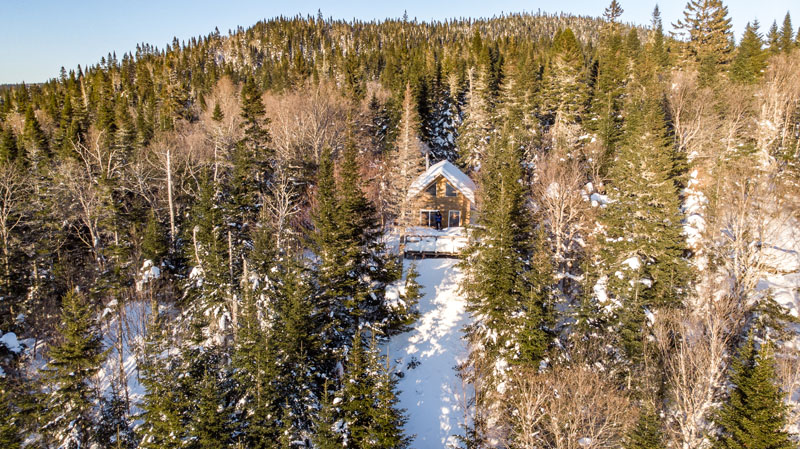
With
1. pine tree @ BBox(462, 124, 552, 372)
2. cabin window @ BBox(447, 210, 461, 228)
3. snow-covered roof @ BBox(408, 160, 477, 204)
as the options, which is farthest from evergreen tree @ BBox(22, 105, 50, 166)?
pine tree @ BBox(462, 124, 552, 372)

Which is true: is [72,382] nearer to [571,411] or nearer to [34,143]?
[571,411]

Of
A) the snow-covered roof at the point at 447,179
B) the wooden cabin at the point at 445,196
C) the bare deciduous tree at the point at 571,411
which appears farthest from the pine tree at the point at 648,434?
the wooden cabin at the point at 445,196

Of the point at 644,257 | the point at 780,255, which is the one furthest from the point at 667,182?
the point at 780,255

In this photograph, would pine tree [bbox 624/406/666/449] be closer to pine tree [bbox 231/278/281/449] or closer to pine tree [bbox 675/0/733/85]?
pine tree [bbox 231/278/281/449]

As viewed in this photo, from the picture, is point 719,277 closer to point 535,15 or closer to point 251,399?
point 251,399

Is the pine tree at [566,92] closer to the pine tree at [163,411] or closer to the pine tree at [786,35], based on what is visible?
the pine tree at [786,35]

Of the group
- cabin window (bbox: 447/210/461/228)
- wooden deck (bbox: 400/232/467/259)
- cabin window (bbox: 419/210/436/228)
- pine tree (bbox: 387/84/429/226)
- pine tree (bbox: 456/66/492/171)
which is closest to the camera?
wooden deck (bbox: 400/232/467/259)
